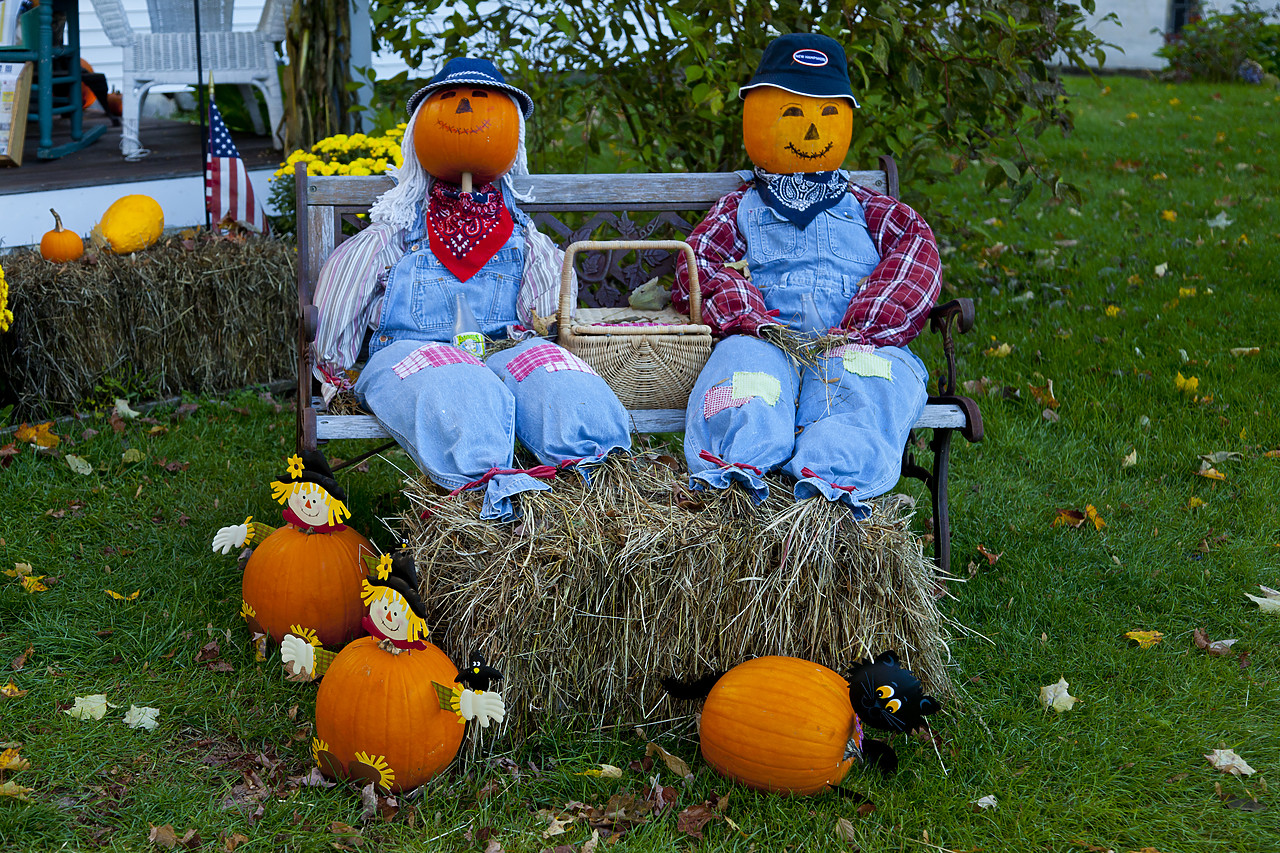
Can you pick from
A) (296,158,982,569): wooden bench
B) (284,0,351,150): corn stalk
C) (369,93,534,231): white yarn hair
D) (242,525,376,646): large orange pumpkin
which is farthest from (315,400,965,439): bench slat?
(284,0,351,150): corn stalk

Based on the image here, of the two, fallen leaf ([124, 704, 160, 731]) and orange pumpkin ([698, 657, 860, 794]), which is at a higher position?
orange pumpkin ([698, 657, 860, 794])

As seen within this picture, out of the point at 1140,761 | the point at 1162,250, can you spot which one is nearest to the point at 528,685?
the point at 1140,761

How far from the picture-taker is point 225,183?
550 cm

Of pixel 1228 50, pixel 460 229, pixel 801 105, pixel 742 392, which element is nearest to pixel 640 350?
pixel 742 392

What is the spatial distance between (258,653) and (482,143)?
1.60 m

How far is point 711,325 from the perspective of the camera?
3455 mm

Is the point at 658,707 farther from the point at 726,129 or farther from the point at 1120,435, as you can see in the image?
the point at 726,129

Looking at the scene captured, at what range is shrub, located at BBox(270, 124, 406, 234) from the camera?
495cm

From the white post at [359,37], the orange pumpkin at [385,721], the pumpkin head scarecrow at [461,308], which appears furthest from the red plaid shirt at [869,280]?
the white post at [359,37]

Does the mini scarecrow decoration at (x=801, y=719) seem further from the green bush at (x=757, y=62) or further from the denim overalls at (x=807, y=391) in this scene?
the green bush at (x=757, y=62)

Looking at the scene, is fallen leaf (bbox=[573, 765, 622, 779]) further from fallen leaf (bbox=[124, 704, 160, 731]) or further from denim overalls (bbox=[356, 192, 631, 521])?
fallen leaf (bbox=[124, 704, 160, 731])

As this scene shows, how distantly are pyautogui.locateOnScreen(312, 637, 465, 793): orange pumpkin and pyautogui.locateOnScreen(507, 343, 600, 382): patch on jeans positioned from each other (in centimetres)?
89

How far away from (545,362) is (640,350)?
30 cm

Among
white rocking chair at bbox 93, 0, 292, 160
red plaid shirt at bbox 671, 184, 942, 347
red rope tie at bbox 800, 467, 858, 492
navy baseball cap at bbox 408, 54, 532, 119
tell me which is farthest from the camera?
white rocking chair at bbox 93, 0, 292, 160
